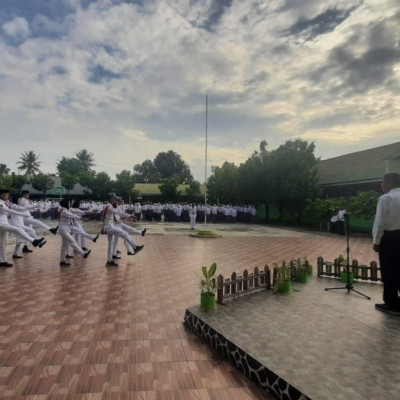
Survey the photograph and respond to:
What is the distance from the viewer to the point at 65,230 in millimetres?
9203

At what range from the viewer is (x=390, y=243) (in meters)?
5.14

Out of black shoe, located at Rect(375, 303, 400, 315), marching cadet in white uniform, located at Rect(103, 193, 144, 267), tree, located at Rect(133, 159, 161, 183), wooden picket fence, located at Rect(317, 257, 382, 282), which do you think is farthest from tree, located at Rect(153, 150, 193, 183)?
black shoe, located at Rect(375, 303, 400, 315)

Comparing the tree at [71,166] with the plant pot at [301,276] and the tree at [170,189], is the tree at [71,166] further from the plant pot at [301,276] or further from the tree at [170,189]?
the plant pot at [301,276]

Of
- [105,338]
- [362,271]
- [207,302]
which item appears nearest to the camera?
[105,338]

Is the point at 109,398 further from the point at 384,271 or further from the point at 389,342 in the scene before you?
the point at 384,271

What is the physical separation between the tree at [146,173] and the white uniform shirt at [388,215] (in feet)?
213

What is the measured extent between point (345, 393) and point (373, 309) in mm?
2935

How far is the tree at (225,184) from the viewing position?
3375 cm

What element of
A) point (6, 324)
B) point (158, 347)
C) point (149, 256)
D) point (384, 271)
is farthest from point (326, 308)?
point (149, 256)

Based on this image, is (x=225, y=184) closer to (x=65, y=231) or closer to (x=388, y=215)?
(x=65, y=231)

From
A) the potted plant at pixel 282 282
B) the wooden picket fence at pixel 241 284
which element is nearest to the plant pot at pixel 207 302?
the wooden picket fence at pixel 241 284

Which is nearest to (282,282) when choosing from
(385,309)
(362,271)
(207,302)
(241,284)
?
(241,284)

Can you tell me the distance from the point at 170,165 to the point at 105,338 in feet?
232

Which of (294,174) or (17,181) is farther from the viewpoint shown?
(17,181)
